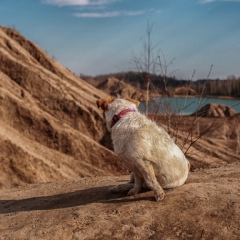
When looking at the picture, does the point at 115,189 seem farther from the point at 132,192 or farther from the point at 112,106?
the point at 112,106

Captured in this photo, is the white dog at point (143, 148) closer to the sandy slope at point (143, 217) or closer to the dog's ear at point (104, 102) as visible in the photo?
the dog's ear at point (104, 102)

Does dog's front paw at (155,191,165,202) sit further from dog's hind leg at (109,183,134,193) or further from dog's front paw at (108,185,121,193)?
dog's front paw at (108,185,121,193)

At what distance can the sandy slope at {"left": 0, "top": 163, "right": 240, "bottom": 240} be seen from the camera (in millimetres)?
4895

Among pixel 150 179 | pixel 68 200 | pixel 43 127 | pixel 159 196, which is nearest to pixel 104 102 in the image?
pixel 150 179

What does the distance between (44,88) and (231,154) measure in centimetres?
1474

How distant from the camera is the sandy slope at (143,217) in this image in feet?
16.1

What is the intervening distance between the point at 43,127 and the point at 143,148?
14.3 m

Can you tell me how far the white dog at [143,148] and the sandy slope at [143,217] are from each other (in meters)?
0.21

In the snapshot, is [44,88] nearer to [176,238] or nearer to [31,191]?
Result: [31,191]

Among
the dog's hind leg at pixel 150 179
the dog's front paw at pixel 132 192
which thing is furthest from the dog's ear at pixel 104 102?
the dog's front paw at pixel 132 192

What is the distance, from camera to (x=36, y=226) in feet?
18.3

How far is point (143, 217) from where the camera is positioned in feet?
17.0

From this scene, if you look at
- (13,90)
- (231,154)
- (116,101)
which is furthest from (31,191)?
(231,154)

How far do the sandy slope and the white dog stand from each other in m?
0.21
